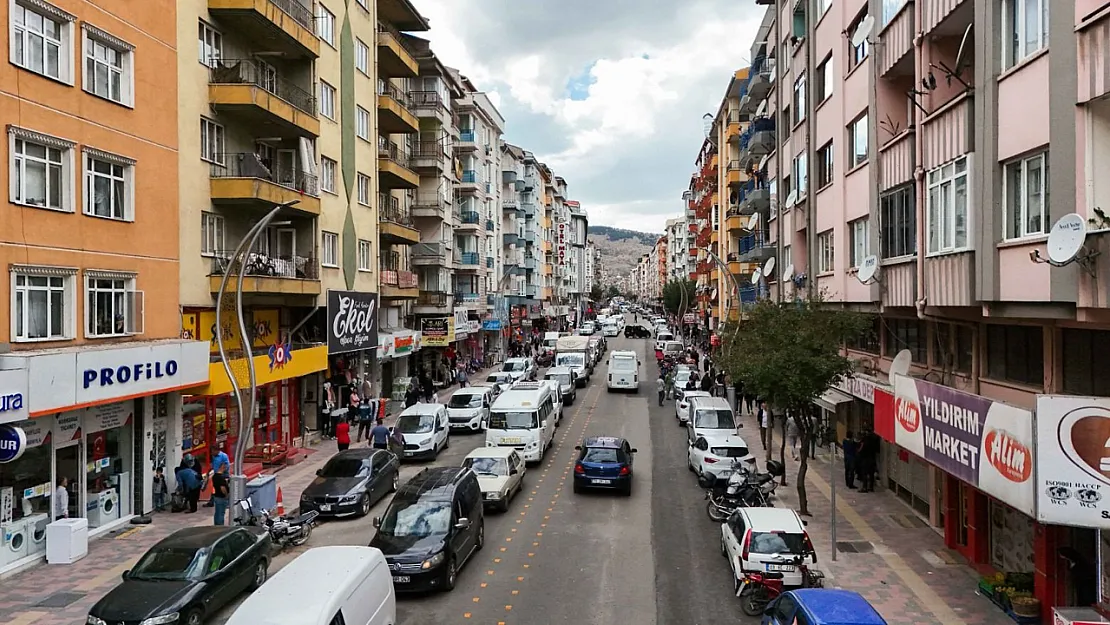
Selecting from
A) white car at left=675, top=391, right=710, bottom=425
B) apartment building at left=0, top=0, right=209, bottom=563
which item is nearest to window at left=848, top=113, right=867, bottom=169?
white car at left=675, top=391, right=710, bottom=425

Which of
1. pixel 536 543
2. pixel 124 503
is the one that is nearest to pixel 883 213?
pixel 536 543

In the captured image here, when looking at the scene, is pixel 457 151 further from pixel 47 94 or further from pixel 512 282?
pixel 47 94

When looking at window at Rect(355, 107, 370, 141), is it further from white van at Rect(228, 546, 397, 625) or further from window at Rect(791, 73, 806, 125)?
white van at Rect(228, 546, 397, 625)

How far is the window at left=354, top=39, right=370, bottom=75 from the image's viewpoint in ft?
113

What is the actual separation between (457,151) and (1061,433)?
173 ft

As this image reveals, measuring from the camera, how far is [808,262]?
2822cm

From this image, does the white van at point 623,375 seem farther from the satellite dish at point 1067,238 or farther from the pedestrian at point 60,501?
the satellite dish at point 1067,238

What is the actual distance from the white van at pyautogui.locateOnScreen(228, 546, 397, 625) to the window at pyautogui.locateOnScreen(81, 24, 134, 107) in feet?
42.3

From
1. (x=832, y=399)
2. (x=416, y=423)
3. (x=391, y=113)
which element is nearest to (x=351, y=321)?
(x=416, y=423)

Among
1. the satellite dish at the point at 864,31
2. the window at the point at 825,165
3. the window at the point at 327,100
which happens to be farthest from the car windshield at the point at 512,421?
the satellite dish at the point at 864,31

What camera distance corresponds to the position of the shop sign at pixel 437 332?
4816 cm

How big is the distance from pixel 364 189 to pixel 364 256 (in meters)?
2.99

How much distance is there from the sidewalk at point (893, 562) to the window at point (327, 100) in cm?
2187

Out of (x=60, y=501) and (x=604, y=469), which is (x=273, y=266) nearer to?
(x=60, y=501)
